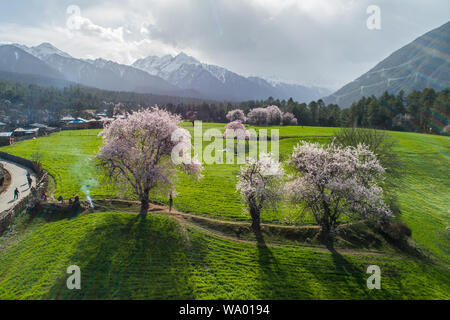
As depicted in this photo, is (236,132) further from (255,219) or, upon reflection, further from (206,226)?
(206,226)

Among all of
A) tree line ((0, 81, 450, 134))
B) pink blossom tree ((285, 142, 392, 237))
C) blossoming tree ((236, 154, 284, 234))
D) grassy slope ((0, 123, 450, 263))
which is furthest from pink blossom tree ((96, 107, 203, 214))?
tree line ((0, 81, 450, 134))

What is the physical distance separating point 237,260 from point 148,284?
29.7 feet

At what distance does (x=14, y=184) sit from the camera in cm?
4384

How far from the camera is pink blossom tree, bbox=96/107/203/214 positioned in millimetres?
29125

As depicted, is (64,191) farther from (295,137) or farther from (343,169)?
(295,137)

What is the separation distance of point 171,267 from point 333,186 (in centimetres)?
1950

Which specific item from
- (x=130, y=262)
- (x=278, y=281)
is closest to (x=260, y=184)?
(x=278, y=281)

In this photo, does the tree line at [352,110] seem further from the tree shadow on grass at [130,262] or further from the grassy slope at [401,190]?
the tree shadow on grass at [130,262]

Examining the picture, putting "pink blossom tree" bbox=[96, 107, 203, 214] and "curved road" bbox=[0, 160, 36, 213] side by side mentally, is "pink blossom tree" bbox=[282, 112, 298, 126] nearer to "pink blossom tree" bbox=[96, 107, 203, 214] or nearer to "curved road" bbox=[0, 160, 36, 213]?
"pink blossom tree" bbox=[96, 107, 203, 214]

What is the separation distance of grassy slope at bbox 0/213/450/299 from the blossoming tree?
5.15 m

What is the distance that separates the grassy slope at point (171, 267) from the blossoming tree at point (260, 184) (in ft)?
16.9

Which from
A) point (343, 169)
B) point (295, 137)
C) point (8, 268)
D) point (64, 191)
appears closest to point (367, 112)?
point (295, 137)

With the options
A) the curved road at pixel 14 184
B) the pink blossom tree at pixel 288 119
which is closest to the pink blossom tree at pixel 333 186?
the curved road at pixel 14 184

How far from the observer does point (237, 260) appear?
24.7m
